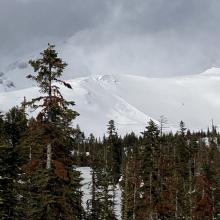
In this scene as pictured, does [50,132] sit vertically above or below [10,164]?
above

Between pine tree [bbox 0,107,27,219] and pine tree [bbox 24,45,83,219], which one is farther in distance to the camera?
pine tree [bbox 0,107,27,219]

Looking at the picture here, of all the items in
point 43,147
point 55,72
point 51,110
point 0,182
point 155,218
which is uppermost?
point 55,72

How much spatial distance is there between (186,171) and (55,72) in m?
77.5

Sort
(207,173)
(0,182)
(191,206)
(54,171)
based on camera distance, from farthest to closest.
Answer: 1. (191,206)
2. (207,173)
3. (0,182)
4. (54,171)

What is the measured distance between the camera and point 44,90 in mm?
27781

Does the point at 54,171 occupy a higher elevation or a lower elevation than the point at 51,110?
lower

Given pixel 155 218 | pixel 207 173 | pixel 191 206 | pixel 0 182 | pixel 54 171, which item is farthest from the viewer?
pixel 191 206

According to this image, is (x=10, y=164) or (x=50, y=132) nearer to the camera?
(x=50, y=132)

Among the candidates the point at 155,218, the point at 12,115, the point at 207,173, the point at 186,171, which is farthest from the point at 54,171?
the point at 186,171

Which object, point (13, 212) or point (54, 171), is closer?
point (54, 171)

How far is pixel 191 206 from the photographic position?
70.0m

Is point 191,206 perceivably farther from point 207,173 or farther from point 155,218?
point 155,218

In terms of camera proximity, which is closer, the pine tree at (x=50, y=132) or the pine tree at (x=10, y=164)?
the pine tree at (x=50, y=132)

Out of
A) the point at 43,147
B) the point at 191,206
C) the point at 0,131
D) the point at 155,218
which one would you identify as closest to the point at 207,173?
the point at 191,206
